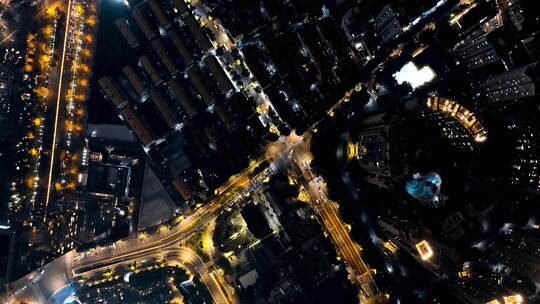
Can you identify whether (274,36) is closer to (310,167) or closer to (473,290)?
(310,167)

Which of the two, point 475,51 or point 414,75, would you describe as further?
point 414,75

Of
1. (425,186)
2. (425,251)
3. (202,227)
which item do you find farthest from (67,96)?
(425,251)

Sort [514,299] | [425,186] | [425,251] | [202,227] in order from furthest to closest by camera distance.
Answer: [202,227] < [425,251] < [425,186] < [514,299]

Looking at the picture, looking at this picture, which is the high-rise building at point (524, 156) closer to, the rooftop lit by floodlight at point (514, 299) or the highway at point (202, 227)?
the rooftop lit by floodlight at point (514, 299)

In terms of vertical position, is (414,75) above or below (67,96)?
below

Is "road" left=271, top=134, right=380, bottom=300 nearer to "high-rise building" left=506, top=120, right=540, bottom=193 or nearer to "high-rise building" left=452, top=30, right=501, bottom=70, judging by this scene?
"high-rise building" left=506, top=120, right=540, bottom=193

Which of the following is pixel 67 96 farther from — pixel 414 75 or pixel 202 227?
pixel 414 75

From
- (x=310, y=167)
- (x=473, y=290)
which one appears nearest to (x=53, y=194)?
(x=310, y=167)

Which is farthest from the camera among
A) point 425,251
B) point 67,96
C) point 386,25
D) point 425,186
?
point 67,96

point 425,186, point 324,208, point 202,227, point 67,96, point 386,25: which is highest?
point 67,96
